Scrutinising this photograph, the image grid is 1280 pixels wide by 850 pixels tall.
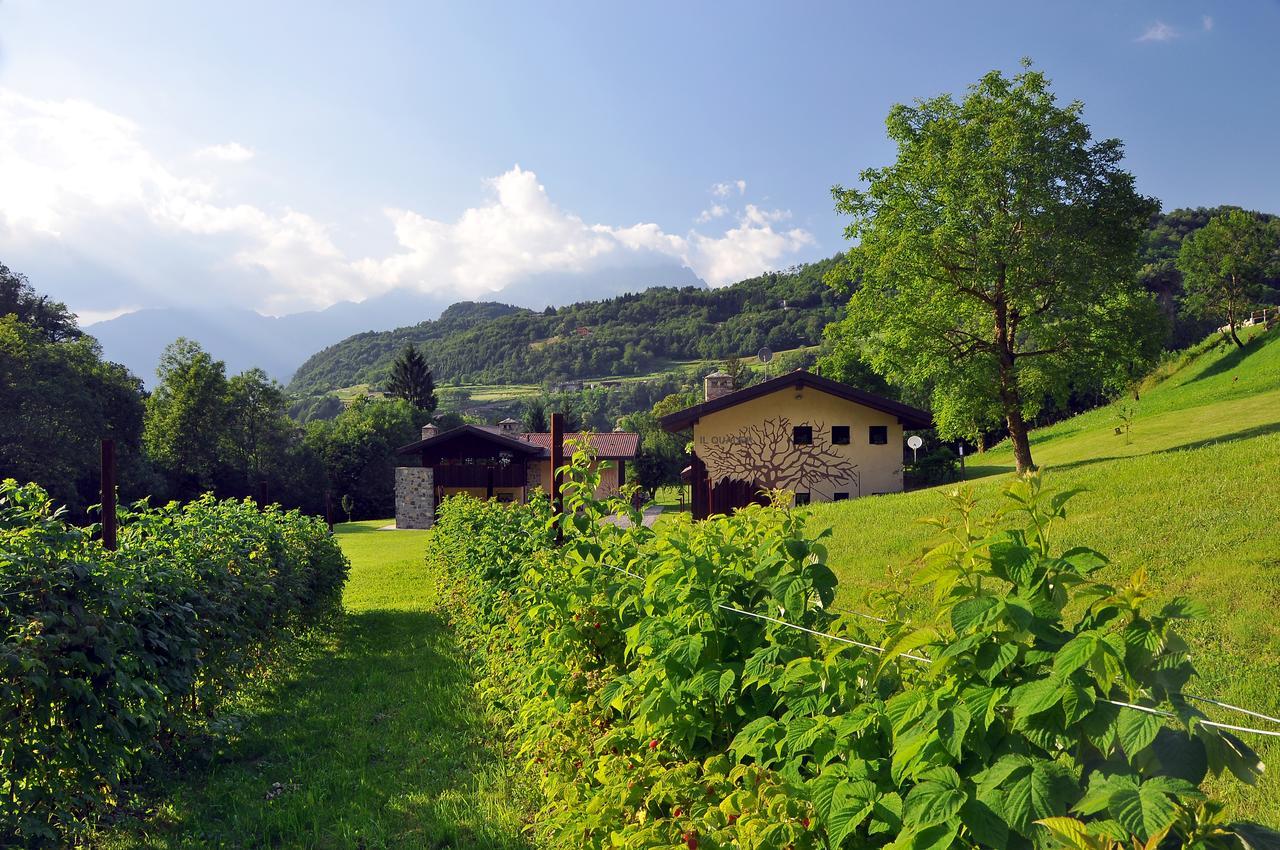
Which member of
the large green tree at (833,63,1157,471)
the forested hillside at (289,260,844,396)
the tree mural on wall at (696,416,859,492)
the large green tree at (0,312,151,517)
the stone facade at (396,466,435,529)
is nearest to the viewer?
the large green tree at (833,63,1157,471)

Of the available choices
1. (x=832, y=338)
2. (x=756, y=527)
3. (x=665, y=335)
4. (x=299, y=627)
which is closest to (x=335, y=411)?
(x=665, y=335)

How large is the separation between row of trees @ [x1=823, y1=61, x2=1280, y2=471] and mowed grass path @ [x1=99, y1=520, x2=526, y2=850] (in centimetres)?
1663

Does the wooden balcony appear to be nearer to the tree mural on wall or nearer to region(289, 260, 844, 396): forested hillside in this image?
the tree mural on wall

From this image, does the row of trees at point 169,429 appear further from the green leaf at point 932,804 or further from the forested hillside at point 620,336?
the forested hillside at point 620,336

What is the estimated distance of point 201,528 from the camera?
680 cm

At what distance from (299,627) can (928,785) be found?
951 centimetres

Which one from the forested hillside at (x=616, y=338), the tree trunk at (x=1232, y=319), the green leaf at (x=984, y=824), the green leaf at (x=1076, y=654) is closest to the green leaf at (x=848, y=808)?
the green leaf at (x=984, y=824)

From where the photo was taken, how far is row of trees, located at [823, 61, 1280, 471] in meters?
20.1

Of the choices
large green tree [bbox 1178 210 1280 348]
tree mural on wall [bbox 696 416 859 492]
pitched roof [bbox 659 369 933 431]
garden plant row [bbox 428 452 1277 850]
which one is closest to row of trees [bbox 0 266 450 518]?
pitched roof [bbox 659 369 933 431]

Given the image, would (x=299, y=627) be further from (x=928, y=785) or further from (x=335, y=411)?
(x=335, y=411)

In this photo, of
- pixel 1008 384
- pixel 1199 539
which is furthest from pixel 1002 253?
pixel 1199 539

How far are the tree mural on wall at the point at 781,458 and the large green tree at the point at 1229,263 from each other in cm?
3713

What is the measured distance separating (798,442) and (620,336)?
113 m

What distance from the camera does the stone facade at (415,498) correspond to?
40875 mm
